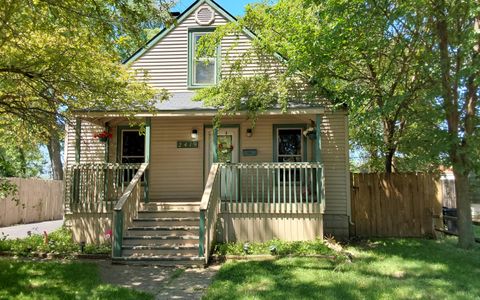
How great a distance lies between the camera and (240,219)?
417 inches

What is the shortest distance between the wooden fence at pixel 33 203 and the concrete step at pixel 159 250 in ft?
31.1

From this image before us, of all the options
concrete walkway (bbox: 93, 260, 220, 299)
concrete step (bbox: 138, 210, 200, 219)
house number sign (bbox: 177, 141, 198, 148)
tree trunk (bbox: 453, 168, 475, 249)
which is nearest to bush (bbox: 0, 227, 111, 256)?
concrete walkway (bbox: 93, 260, 220, 299)

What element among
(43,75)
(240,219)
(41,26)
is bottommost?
(240,219)

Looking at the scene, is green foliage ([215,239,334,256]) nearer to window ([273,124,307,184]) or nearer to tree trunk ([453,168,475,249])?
tree trunk ([453,168,475,249])

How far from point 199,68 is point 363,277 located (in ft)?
27.0

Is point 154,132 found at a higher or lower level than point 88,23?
lower

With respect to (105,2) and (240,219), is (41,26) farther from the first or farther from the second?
(240,219)

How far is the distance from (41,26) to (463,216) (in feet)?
31.2

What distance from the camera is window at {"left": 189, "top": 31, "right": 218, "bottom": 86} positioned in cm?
1298

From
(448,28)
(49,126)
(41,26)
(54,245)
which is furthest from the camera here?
(54,245)

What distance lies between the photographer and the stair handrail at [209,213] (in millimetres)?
8823

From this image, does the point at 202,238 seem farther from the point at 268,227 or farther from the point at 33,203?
the point at 33,203

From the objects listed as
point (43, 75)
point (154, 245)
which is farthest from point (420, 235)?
point (43, 75)

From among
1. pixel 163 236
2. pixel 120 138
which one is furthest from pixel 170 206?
pixel 120 138
